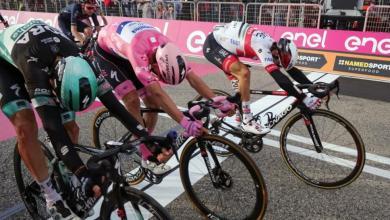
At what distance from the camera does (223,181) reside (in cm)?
318

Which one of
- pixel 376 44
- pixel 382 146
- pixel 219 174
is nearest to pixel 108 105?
pixel 219 174

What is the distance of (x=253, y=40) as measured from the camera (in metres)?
4.41

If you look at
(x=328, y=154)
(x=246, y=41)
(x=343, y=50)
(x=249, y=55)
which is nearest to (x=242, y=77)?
(x=249, y=55)

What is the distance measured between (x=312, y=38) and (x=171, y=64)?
6.44 meters

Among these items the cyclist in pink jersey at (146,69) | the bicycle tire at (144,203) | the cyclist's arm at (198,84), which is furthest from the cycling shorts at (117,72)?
the bicycle tire at (144,203)

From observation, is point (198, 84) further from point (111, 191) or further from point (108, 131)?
point (111, 191)

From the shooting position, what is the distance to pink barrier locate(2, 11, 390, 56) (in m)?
7.57

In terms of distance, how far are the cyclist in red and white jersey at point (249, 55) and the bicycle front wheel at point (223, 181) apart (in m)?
1.04

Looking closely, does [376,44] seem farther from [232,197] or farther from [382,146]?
[232,197]

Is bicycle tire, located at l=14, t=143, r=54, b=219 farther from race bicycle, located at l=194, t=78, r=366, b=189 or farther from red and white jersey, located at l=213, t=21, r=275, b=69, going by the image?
red and white jersey, located at l=213, t=21, r=275, b=69

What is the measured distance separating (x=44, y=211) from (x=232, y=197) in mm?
1734

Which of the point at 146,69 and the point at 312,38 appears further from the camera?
the point at 312,38

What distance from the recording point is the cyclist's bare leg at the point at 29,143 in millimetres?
2592

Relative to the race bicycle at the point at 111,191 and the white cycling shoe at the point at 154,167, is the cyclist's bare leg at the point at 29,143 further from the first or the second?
the white cycling shoe at the point at 154,167
